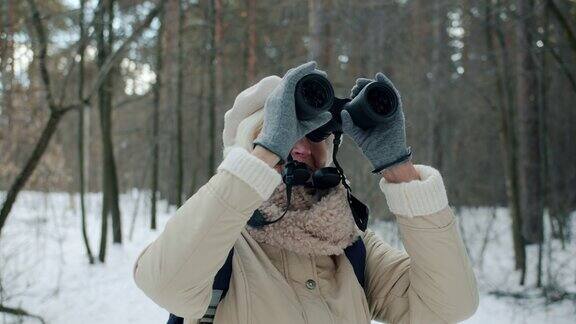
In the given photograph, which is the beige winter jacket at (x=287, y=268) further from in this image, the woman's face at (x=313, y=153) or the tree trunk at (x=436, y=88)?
the tree trunk at (x=436, y=88)

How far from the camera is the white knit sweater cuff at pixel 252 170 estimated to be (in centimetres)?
139

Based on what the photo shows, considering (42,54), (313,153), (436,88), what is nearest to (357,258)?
(313,153)

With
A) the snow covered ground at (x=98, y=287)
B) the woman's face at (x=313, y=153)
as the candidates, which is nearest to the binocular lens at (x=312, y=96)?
the woman's face at (x=313, y=153)

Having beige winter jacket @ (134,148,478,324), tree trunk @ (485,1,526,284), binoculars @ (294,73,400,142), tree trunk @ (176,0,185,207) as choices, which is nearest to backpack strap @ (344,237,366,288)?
beige winter jacket @ (134,148,478,324)

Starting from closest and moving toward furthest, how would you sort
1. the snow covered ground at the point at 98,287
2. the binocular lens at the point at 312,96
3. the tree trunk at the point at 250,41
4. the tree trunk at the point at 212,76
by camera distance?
1. the binocular lens at the point at 312,96
2. the snow covered ground at the point at 98,287
3. the tree trunk at the point at 212,76
4. the tree trunk at the point at 250,41

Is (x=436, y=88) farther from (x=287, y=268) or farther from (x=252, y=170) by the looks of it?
(x=252, y=170)

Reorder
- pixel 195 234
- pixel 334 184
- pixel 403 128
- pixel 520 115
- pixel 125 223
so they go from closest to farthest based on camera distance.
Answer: pixel 195 234 < pixel 403 128 < pixel 334 184 < pixel 520 115 < pixel 125 223

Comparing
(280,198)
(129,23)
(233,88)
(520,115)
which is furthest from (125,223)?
(280,198)

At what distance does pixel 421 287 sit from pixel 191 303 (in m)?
0.67

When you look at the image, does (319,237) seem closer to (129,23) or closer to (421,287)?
(421,287)

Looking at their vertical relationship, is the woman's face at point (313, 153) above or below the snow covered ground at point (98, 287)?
above

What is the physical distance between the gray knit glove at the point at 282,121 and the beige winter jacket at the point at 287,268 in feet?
0.22

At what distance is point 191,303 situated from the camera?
142 cm

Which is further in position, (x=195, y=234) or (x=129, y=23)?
(x=129, y=23)
